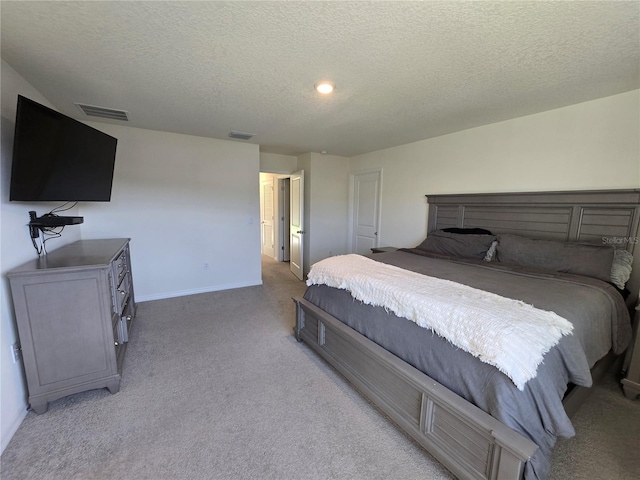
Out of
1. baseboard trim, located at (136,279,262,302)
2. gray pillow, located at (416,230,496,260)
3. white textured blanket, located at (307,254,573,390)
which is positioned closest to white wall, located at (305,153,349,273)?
baseboard trim, located at (136,279,262,302)

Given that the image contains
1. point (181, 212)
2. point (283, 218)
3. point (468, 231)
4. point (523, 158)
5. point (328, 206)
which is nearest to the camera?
point (523, 158)

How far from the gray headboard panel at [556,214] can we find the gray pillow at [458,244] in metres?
0.28

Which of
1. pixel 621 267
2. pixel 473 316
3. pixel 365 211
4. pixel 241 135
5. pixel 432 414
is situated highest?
pixel 241 135

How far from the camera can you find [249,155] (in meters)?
4.25

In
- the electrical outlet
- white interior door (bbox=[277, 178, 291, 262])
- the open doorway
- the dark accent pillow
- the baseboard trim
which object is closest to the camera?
the electrical outlet

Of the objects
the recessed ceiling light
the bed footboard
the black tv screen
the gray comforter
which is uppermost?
the recessed ceiling light

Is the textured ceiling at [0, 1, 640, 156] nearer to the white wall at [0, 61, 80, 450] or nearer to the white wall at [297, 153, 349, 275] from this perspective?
the white wall at [0, 61, 80, 450]

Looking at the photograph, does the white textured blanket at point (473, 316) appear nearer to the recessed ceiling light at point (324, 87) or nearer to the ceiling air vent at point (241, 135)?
the recessed ceiling light at point (324, 87)

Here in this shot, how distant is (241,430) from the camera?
1706 millimetres

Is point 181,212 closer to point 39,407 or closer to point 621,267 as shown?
point 39,407

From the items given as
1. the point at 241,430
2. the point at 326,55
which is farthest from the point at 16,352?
the point at 326,55

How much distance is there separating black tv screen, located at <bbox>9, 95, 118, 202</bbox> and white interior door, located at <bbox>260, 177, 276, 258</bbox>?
4.15 meters

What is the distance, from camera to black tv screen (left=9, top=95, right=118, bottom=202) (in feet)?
5.63

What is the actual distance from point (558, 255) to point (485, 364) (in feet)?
5.79
